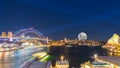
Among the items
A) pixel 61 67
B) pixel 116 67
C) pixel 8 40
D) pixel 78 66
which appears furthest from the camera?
pixel 8 40

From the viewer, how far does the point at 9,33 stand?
9825cm

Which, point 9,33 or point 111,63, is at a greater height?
point 9,33

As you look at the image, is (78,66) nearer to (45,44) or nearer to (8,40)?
(8,40)

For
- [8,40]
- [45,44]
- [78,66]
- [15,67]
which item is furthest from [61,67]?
[45,44]

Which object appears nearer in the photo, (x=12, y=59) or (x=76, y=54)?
(x=12, y=59)

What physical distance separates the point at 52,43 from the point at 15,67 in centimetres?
9845

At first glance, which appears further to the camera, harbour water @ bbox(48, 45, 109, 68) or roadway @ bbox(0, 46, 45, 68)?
harbour water @ bbox(48, 45, 109, 68)

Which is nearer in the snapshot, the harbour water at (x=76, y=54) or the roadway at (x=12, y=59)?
the roadway at (x=12, y=59)

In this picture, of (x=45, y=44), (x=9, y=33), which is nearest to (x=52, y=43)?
(x=45, y=44)

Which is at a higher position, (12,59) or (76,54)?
(76,54)

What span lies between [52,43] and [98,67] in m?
108

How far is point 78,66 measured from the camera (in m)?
41.6

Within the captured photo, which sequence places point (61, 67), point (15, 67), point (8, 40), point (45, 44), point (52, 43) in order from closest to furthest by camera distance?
point (61, 67)
point (15, 67)
point (8, 40)
point (45, 44)
point (52, 43)

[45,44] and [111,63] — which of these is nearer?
[111,63]
